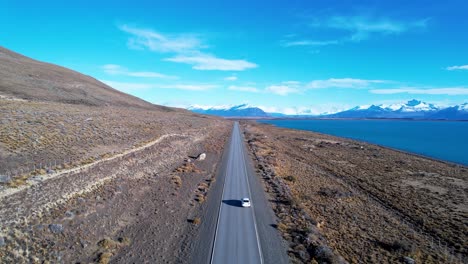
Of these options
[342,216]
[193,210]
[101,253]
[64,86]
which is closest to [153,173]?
[193,210]

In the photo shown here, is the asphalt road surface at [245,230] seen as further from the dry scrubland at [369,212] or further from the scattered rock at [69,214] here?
the scattered rock at [69,214]

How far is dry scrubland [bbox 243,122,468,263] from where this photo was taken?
71.6 ft

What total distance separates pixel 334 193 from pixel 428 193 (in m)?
16.3

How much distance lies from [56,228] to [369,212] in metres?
31.1

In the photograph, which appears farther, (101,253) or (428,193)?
(428,193)

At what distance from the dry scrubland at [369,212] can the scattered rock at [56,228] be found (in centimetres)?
1742

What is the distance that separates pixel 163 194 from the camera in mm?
31719

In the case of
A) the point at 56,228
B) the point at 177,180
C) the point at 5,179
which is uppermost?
the point at 5,179

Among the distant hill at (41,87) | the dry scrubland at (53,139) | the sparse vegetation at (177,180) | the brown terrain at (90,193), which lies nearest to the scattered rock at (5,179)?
the brown terrain at (90,193)

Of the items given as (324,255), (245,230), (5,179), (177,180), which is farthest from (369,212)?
(5,179)

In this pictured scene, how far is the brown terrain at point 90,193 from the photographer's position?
19.0 meters

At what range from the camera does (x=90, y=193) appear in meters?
26.9

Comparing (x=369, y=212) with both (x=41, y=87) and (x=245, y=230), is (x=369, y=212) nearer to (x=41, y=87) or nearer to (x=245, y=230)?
(x=245, y=230)

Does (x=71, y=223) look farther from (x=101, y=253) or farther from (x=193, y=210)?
(x=193, y=210)
